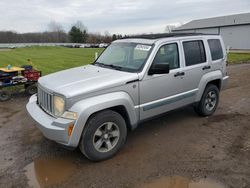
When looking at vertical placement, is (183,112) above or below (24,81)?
below

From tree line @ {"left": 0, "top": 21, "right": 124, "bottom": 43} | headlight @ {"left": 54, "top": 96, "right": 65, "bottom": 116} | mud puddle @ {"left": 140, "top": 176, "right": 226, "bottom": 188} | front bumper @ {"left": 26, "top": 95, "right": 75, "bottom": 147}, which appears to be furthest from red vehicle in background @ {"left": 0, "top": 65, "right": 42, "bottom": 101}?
tree line @ {"left": 0, "top": 21, "right": 124, "bottom": 43}

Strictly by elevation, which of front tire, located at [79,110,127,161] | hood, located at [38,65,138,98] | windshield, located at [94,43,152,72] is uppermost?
windshield, located at [94,43,152,72]

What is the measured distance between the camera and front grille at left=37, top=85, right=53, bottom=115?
13.7 feet

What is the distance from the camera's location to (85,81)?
4223 millimetres

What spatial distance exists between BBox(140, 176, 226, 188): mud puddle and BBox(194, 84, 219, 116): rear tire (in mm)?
2653

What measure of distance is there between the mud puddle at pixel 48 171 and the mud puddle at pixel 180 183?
125 cm

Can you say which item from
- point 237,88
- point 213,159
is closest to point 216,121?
point 213,159

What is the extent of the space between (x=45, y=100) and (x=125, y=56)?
6.01ft

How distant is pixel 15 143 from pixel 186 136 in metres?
3.43

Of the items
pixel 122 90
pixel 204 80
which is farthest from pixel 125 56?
pixel 204 80

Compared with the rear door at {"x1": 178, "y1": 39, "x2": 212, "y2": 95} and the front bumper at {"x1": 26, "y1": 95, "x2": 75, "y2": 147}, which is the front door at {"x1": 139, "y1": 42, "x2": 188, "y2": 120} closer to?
the rear door at {"x1": 178, "y1": 39, "x2": 212, "y2": 95}

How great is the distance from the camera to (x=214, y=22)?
45.9 m

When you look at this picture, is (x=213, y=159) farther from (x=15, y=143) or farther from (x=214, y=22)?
(x=214, y=22)

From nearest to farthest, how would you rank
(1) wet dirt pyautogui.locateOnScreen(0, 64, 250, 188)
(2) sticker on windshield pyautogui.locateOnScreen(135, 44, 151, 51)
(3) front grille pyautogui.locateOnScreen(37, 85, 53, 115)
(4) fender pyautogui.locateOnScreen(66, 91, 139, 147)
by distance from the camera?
(1) wet dirt pyautogui.locateOnScreen(0, 64, 250, 188) < (4) fender pyautogui.locateOnScreen(66, 91, 139, 147) < (3) front grille pyautogui.locateOnScreen(37, 85, 53, 115) < (2) sticker on windshield pyautogui.locateOnScreen(135, 44, 151, 51)
